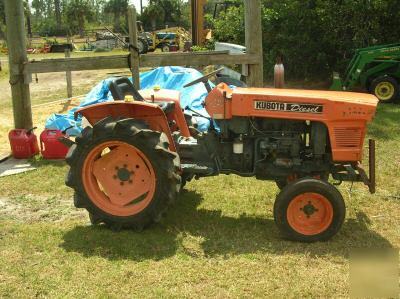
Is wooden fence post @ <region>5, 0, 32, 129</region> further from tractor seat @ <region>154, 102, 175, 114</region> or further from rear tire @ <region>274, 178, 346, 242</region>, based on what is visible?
Result: rear tire @ <region>274, 178, 346, 242</region>

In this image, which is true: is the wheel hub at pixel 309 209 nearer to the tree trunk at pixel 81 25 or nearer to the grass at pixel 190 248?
the grass at pixel 190 248

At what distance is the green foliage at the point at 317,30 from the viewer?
12719mm

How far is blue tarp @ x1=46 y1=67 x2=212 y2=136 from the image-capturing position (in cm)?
835

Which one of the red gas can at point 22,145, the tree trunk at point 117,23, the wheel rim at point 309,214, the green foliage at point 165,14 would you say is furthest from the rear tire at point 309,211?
the tree trunk at point 117,23

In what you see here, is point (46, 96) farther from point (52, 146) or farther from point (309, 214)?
point (309, 214)

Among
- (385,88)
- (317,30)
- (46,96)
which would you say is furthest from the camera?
(46,96)

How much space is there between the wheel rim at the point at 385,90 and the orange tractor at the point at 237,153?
718 centimetres

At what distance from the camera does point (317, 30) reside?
44.8 ft

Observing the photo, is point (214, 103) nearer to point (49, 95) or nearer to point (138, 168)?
point (138, 168)

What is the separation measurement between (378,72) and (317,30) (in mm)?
2944

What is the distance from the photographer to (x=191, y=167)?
→ 178 inches

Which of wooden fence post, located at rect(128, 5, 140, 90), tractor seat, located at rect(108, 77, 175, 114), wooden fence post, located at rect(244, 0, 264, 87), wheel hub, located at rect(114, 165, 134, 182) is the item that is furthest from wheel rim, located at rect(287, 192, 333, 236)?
wooden fence post, located at rect(128, 5, 140, 90)

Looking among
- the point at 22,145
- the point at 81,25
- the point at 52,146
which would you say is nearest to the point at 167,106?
the point at 52,146

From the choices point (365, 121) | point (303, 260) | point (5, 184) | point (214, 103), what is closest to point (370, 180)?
point (365, 121)
